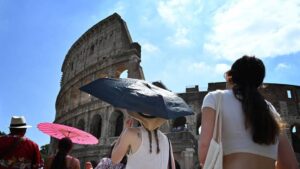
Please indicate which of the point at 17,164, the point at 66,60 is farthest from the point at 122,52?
the point at 17,164

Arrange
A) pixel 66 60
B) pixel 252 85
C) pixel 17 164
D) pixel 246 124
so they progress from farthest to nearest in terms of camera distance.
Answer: pixel 66 60 < pixel 17 164 < pixel 252 85 < pixel 246 124

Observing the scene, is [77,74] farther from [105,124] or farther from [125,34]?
[105,124]

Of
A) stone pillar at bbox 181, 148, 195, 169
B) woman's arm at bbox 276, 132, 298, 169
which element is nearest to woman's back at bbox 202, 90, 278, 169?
woman's arm at bbox 276, 132, 298, 169

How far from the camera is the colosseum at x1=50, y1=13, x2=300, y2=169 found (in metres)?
21.1

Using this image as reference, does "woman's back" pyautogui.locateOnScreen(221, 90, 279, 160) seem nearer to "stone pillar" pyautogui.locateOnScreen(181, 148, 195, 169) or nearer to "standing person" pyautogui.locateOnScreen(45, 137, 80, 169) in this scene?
"standing person" pyautogui.locateOnScreen(45, 137, 80, 169)

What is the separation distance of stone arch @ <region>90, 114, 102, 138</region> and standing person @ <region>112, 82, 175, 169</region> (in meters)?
22.0

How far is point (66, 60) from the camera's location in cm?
3581

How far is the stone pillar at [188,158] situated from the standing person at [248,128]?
15.7 meters

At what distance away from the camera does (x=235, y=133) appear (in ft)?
6.75

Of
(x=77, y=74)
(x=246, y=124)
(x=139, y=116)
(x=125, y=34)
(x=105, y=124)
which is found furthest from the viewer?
(x=77, y=74)

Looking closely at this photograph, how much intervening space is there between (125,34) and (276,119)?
26044mm

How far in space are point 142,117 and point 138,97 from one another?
23cm

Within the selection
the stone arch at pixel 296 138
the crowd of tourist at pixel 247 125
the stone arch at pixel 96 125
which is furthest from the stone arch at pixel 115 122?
the crowd of tourist at pixel 247 125

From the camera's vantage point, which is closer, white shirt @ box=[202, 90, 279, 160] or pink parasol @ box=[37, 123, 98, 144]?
white shirt @ box=[202, 90, 279, 160]
